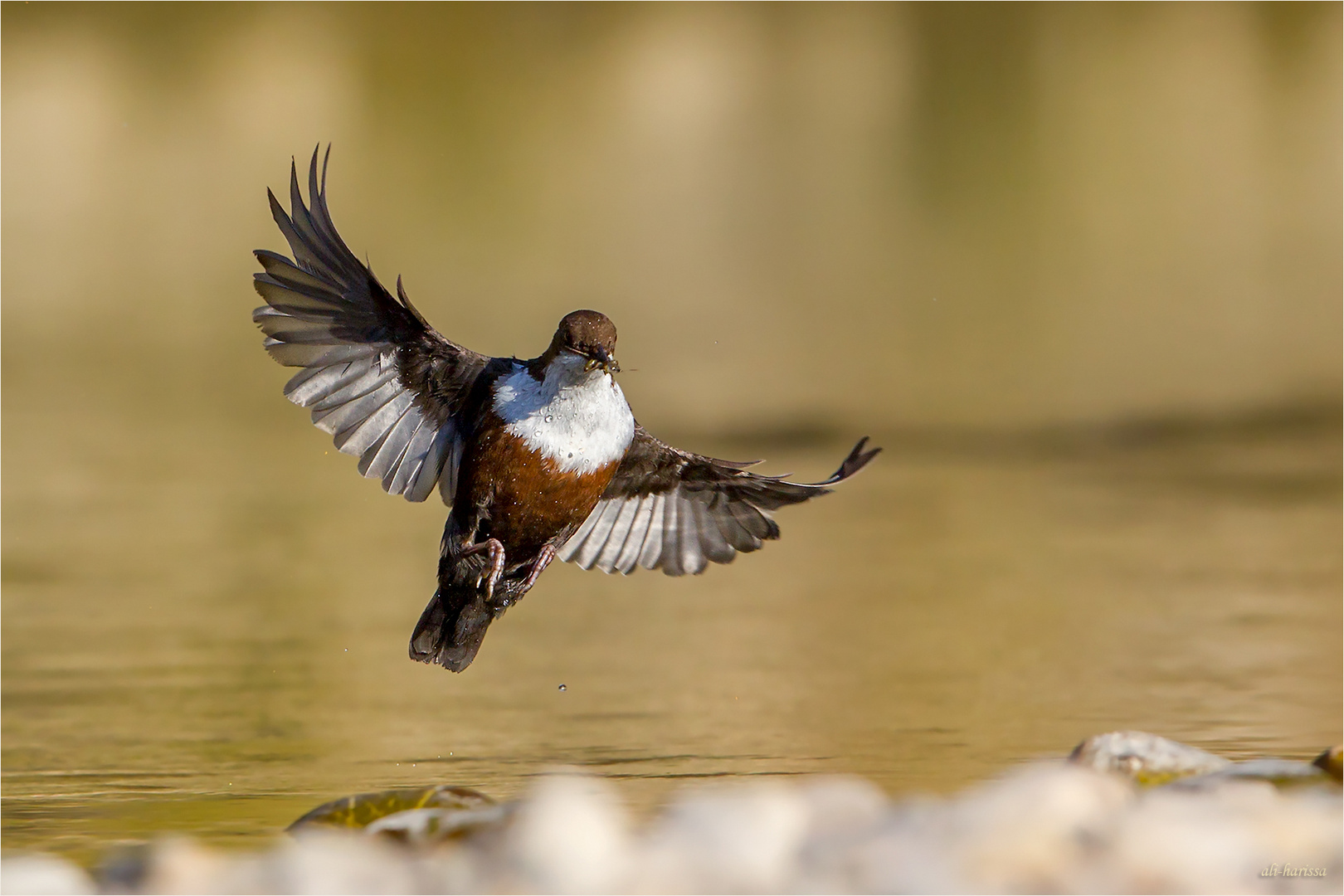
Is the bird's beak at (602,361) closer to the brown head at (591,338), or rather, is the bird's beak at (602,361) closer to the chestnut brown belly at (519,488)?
the brown head at (591,338)

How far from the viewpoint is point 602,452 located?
4164 millimetres

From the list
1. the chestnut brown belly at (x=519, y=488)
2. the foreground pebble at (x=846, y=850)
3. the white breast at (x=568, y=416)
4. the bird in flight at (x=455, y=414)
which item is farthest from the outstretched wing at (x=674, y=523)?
the foreground pebble at (x=846, y=850)

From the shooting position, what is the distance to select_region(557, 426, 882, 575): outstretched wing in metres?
→ 4.80

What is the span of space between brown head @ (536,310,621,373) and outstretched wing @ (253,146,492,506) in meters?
0.30

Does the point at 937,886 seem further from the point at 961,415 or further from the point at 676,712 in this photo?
the point at 961,415

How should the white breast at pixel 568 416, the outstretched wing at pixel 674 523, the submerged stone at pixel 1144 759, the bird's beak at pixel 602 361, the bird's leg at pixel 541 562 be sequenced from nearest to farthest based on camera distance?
the submerged stone at pixel 1144 759
the bird's beak at pixel 602 361
the white breast at pixel 568 416
the bird's leg at pixel 541 562
the outstretched wing at pixel 674 523

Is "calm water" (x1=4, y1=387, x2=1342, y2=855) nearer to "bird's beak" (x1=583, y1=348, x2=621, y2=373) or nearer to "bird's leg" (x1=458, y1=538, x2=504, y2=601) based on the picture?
"bird's leg" (x1=458, y1=538, x2=504, y2=601)

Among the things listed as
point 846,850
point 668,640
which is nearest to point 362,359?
point 846,850

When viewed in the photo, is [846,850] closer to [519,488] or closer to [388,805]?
[388,805]

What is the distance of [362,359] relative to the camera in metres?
4.27

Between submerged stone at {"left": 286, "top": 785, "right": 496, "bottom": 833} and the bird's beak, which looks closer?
submerged stone at {"left": 286, "top": 785, "right": 496, "bottom": 833}

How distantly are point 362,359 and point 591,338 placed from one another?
66cm

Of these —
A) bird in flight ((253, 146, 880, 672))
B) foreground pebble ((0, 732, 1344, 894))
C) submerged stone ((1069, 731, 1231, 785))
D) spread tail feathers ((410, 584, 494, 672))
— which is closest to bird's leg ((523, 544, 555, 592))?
bird in flight ((253, 146, 880, 672))

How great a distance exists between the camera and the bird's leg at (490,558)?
4.14 m
